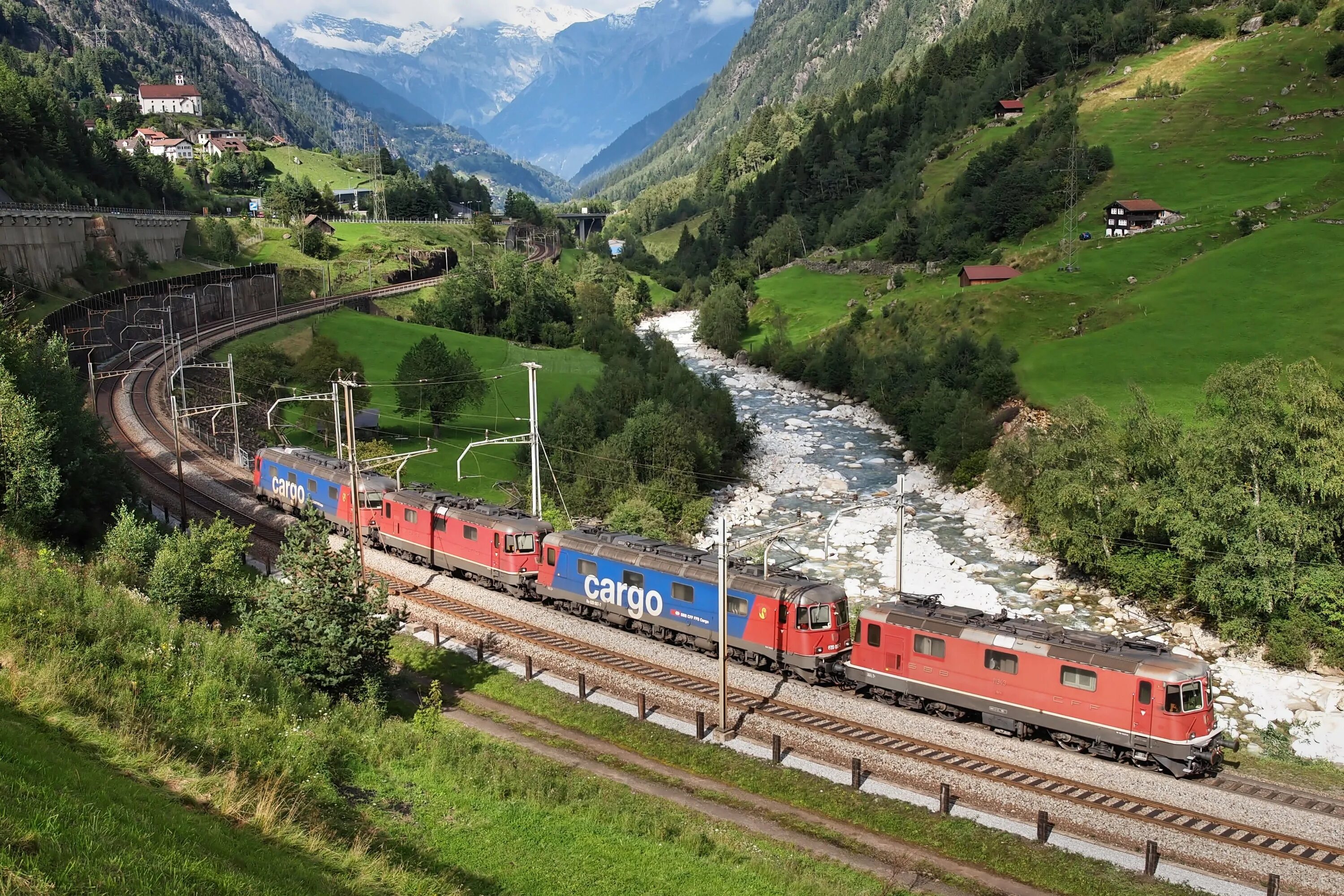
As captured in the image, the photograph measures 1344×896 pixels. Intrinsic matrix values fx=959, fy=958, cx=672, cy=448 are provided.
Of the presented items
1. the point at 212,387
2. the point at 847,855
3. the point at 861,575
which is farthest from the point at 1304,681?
the point at 212,387

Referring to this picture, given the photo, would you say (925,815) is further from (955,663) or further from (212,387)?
(212,387)

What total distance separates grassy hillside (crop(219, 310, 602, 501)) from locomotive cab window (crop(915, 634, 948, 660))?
121 ft

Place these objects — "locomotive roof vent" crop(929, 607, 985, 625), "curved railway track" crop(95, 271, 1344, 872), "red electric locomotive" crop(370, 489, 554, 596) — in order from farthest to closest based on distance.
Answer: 1. "red electric locomotive" crop(370, 489, 554, 596)
2. "locomotive roof vent" crop(929, 607, 985, 625)
3. "curved railway track" crop(95, 271, 1344, 872)

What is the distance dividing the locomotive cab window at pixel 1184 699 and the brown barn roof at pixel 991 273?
288ft

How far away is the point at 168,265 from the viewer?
121m

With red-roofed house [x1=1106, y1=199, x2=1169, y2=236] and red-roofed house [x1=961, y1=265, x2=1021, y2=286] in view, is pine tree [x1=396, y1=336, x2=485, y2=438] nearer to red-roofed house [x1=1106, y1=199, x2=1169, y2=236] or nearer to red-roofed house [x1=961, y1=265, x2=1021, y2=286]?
red-roofed house [x1=961, y1=265, x2=1021, y2=286]

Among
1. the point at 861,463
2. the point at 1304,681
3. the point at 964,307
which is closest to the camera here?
the point at 1304,681

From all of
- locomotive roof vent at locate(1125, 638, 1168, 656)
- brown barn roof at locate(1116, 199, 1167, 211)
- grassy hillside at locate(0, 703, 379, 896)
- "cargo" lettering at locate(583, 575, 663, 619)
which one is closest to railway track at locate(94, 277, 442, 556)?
"cargo" lettering at locate(583, 575, 663, 619)

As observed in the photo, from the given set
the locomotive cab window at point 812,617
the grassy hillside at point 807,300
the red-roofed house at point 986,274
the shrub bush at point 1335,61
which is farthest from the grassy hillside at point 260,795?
the shrub bush at point 1335,61

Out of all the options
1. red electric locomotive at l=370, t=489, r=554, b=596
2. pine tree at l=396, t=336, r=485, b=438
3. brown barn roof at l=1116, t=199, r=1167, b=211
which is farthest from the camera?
brown barn roof at l=1116, t=199, r=1167, b=211

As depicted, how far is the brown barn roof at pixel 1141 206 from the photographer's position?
392ft

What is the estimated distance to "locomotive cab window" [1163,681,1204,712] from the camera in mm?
27891

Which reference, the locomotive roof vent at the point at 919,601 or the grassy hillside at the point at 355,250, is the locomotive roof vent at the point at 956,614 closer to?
the locomotive roof vent at the point at 919,601

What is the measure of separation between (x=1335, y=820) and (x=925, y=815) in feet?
36.3
